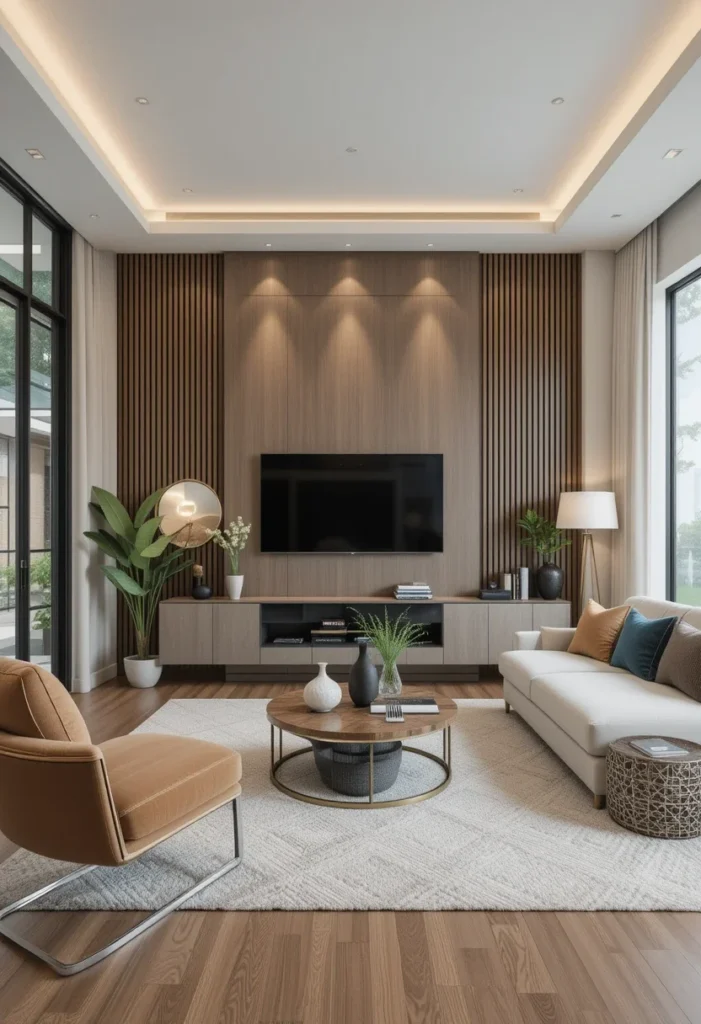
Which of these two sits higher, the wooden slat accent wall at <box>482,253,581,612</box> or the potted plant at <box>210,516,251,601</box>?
the wooden slat accent wall at <box>482,253,581,612</box>

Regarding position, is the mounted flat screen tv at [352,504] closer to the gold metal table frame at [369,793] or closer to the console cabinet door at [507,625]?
the console cabinet door at [507,625]

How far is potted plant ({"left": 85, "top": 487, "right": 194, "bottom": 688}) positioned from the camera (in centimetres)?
527

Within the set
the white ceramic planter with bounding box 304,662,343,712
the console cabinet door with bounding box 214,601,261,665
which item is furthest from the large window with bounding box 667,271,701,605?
the console cabinet door with bounding box 214,601,261,665

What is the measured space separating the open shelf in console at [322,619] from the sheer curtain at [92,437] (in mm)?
1236

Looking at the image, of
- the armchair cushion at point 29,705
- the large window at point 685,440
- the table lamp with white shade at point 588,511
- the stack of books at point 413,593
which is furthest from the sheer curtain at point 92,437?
the large window at point 685,440

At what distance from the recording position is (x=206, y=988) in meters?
1.84

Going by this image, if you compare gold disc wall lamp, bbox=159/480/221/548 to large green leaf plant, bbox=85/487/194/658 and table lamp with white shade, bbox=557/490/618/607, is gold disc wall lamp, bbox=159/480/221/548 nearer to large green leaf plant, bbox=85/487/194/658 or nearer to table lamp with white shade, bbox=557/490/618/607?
large green leaf plant, bbox=85/487/194/658

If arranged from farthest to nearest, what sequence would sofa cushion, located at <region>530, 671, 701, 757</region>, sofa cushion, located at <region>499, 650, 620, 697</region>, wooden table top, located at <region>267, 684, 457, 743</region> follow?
sofa cushion, located at <region>499, 650, 620, 697</region>
sofa cushion, located at <region>530, 671, 701, 757</region>
wooden table top, located at <region>267, 684, 457, 743</region>

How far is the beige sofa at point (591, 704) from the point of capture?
299 centimetres

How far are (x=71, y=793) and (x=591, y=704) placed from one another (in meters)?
2.18

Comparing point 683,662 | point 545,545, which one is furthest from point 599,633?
point 545,545

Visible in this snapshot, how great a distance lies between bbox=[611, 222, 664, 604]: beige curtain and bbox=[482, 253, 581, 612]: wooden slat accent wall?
0.33 m

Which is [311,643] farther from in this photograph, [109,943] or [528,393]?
[109,943]

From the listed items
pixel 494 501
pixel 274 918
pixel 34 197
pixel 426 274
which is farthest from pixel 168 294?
pixel 274 918
